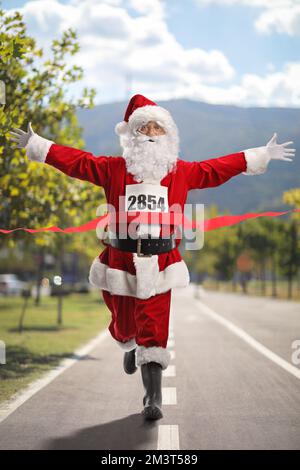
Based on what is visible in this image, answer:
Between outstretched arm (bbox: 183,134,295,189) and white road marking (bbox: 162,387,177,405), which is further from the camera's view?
white road marking (bbox: 162,387,177,405)

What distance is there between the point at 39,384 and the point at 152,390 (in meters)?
2.35

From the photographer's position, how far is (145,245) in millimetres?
5445

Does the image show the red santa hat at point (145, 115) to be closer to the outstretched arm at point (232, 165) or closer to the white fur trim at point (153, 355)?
the outstretched arm at point (232, 165)

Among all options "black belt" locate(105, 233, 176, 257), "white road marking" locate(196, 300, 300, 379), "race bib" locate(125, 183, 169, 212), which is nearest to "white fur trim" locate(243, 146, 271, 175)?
"race bib" locate(125, 183, 169, 212)

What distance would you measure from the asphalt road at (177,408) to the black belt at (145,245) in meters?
1.27

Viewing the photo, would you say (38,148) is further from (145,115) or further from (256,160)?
(256,160)

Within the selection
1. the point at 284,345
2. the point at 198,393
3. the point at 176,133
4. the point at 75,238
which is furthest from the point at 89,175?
the point at 75,238

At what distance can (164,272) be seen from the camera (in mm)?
5559

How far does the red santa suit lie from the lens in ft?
17.7

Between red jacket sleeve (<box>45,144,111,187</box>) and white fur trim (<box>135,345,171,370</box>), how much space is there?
4.48ft

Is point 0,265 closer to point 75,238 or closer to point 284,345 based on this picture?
point 75,238

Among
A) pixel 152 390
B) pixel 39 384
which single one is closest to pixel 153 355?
pixel 152 390

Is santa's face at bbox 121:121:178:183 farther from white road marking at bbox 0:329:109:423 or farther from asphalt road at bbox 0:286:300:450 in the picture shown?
white road marking at bbox 0:329:109:423
